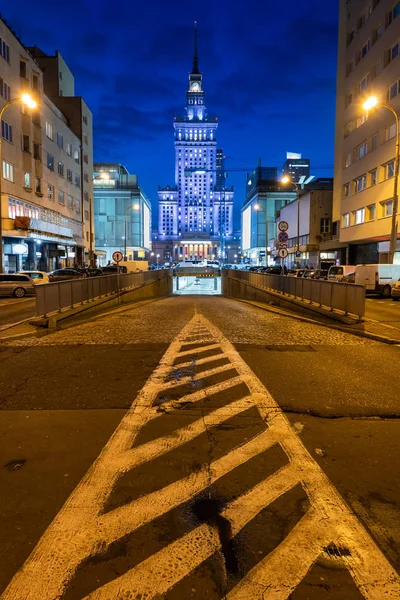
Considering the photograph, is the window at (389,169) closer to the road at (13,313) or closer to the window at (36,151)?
the road at (13,313)

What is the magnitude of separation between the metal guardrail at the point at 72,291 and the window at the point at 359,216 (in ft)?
92.9

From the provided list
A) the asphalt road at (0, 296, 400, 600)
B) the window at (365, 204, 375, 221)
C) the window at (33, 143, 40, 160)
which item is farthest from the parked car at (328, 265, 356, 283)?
the window at (33, 143, 40, 160)

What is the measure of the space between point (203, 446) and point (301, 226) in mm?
73952

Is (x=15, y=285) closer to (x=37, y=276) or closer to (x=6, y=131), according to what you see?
(x=37, y=276)

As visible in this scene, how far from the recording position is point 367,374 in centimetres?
775

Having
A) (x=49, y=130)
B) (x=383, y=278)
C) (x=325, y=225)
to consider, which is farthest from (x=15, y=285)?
(x=325, y=225)

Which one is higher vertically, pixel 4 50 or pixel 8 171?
pixel 4 50

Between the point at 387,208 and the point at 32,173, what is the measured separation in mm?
35695

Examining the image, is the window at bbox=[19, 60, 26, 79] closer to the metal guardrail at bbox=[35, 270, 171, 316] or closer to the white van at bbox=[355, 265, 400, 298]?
the metal guardrail at bbox=[35, 270, 171, 316]

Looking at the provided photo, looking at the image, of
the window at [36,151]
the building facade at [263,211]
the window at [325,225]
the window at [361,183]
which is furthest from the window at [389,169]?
the building facade at [263,211]

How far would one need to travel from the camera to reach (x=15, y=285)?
26703 millimetres

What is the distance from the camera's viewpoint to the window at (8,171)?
1498 inches

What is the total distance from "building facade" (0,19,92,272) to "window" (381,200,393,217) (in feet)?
106

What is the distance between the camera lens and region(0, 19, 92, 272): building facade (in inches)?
1503
